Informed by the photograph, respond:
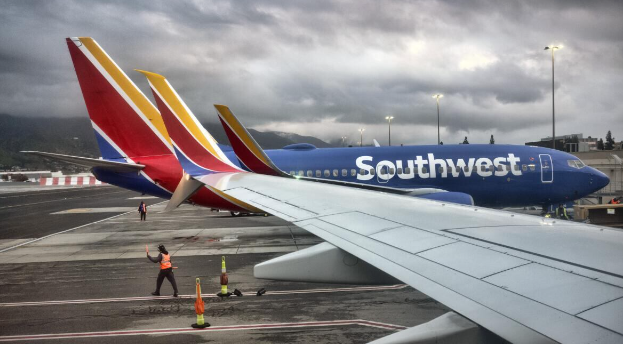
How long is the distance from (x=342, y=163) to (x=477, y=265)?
18.5 meters

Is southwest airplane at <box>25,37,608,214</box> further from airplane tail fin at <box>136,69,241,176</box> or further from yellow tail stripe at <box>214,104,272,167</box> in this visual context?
yellow tail stripe at <box>214,104,272,167</box>

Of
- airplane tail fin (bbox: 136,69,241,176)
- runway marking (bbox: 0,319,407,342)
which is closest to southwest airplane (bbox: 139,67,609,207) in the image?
airplane tail fin (bbox: 136,69,241,176)

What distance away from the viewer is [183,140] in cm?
1469

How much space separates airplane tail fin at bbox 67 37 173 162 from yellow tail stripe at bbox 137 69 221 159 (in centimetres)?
507

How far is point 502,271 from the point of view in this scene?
3264 mm

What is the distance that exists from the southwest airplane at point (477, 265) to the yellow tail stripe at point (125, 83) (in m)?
15.9

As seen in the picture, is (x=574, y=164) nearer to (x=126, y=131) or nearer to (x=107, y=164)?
(x=126, y=131)

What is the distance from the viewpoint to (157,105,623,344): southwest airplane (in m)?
2.49

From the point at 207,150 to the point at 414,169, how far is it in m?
11.0

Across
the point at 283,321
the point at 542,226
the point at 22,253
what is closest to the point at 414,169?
the point at 283,321

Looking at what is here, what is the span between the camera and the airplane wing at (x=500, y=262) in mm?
2449

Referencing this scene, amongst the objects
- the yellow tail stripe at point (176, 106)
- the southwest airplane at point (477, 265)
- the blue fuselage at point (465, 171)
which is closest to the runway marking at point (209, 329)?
the southwest airplane at point (477, 265)

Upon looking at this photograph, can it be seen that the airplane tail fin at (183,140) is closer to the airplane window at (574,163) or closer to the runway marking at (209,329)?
the runway marking at (209,329)

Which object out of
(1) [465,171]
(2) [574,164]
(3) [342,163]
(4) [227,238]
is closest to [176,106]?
(3) [342,163]
